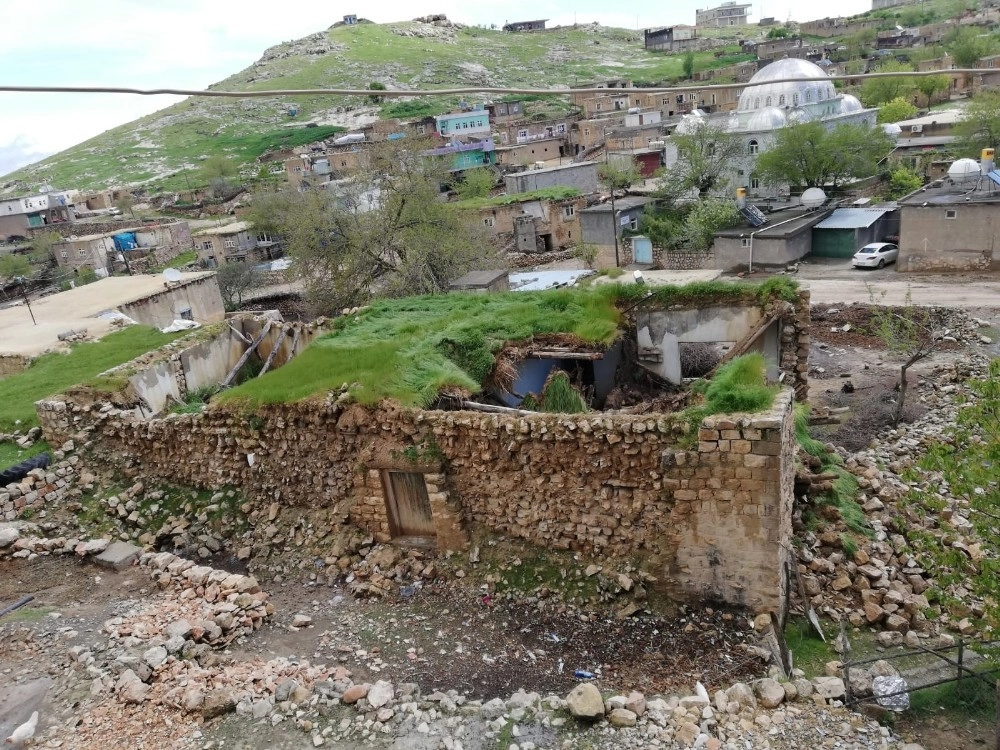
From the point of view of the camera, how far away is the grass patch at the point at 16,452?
469 inches

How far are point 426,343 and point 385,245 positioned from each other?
1512 cm

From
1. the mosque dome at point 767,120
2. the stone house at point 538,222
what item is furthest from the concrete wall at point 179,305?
the mosque dome at point 767,120

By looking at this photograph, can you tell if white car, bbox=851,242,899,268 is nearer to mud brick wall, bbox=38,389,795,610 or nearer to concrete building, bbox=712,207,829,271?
concrete building, bbox=712,207,829,271

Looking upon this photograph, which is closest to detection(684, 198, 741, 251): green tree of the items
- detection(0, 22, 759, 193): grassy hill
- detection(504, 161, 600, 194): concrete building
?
detection(504, 161, 600, 194): concrete building

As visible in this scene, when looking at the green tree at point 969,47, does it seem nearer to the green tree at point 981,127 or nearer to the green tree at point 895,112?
the green tree at point 895,112

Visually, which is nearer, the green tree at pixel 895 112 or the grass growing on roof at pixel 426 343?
the grass growing on roof at pixel 426 343

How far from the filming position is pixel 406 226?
83.8ft

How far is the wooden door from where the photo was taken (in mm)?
9930

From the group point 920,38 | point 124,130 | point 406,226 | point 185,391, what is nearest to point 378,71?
point 124,130

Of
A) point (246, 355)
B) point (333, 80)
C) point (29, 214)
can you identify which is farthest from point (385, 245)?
point (333, 80)

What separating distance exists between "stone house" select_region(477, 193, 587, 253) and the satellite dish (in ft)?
41.5

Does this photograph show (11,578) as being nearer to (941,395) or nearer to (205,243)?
(941,395)

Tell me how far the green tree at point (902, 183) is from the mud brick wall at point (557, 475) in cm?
3440

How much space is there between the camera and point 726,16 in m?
174
